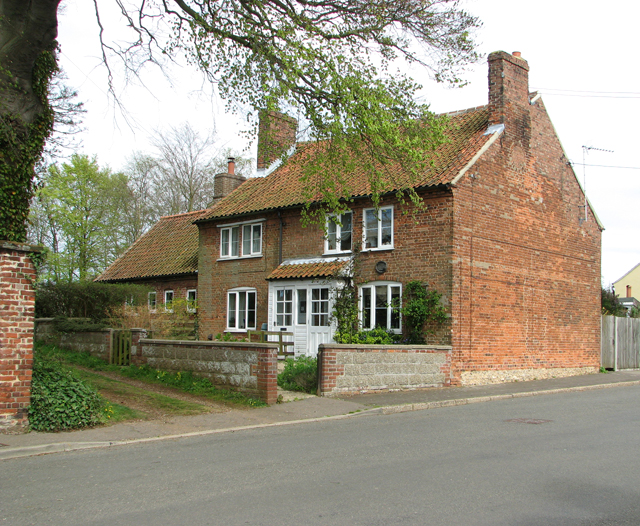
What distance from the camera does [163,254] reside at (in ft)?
97.7

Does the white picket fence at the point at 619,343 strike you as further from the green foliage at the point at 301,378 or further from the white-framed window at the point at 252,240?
the green foliage at the point at 301,378

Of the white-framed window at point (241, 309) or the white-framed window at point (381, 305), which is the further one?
the white-framed window at point (241, 309)

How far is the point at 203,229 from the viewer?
2514 centimetres

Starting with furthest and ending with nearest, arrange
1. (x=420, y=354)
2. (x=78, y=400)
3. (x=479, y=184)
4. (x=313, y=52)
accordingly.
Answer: (x=479, y=184) → (x=420, y=354) → (x=313, y=52) → (x=78, y=400)

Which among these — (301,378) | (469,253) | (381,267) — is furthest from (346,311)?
(301,378)

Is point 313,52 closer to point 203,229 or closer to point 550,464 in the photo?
point 550,464

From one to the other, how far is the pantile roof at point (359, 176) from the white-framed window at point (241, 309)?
3003 millimetres

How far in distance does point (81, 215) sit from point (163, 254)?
1094 centimetres

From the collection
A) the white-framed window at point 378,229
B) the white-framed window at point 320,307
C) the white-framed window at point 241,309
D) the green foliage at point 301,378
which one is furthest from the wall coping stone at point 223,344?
the white-framed window at point 241,309

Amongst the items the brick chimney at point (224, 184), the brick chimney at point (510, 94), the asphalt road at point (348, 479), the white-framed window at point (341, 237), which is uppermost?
the brick chimney at point (510, 94)

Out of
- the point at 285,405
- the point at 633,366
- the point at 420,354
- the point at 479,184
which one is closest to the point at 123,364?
the point at 285,405

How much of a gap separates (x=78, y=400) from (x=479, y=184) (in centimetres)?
1278

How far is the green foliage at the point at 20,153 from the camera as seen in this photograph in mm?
9773

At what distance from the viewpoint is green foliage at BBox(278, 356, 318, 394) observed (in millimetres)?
14089
